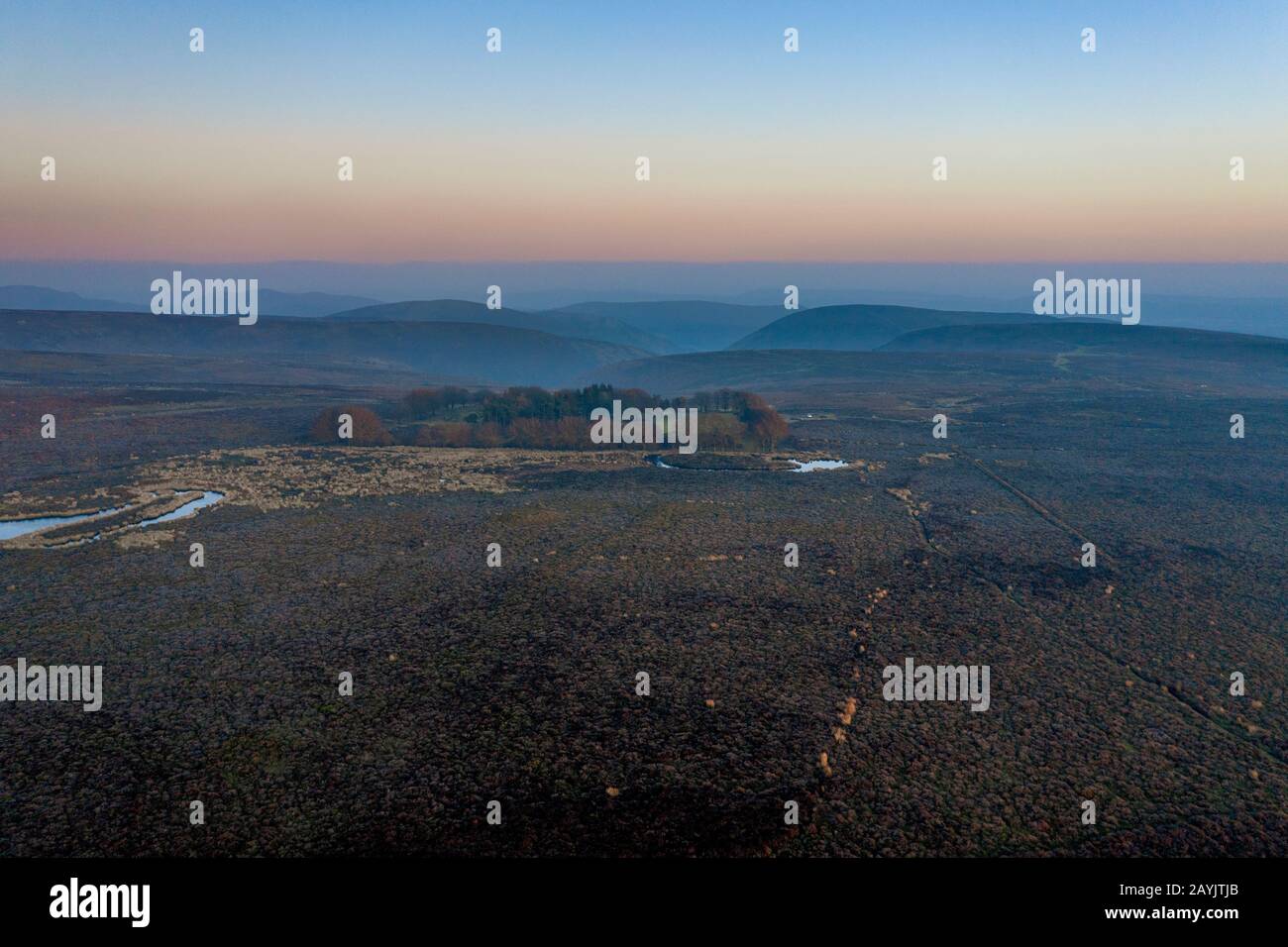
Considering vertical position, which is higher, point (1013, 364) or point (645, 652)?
point (1013, 364)

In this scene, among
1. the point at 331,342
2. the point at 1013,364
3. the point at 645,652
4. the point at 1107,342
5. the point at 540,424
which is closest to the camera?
the point at 645,652

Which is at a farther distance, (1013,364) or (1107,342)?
(1107,342)

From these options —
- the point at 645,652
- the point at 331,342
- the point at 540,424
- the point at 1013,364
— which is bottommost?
the point at 645,652

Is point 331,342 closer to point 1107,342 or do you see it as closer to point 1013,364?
point 1013,364

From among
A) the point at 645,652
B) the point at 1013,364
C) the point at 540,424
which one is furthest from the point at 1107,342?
the point at 645,652

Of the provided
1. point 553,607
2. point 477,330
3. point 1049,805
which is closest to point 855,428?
point 553,607

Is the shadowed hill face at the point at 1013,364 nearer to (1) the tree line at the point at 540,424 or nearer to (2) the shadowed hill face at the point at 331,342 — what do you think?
(2) the shadowed hill face at the point at 331,342

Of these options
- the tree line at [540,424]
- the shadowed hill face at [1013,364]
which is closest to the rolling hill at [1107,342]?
the shadowed hill face at [1013,364]

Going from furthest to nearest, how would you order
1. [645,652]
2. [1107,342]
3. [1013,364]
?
[1107,342] → [1013,364] → [645,652]
